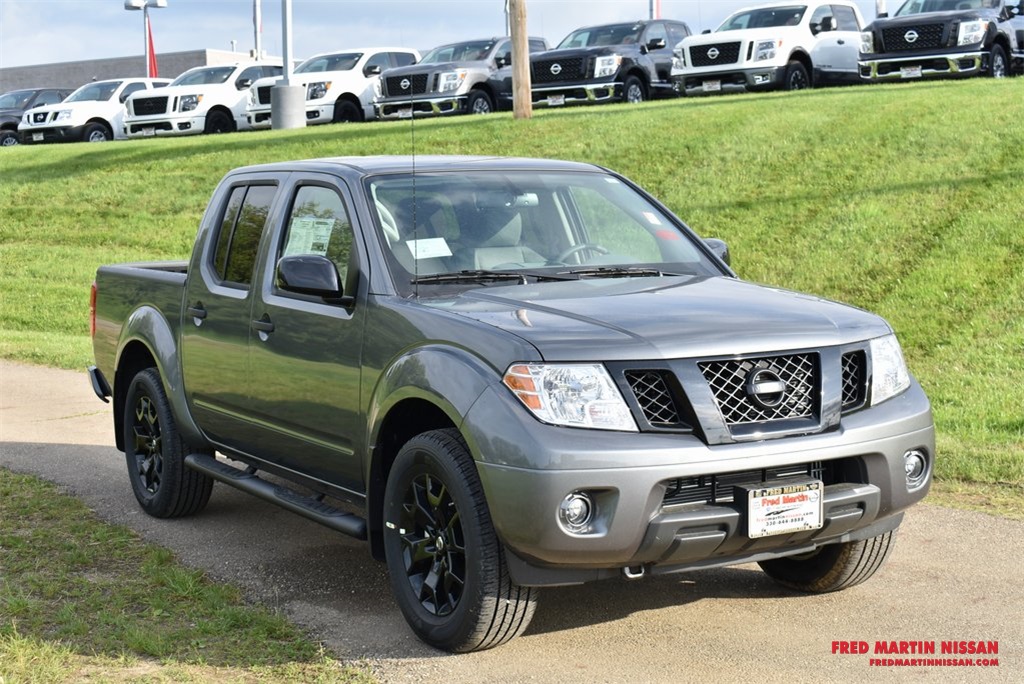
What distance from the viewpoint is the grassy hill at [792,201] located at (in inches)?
429

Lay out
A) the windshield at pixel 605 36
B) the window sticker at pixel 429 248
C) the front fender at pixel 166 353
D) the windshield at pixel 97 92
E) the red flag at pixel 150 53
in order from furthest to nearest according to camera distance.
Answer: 1. the red flag at pixel 150 53
2. the windshield at pixel 97 92
3. the windshield at pixel 605 36
4. the front fender at pixel 166 353
5. the window sticker at pixel 429 248

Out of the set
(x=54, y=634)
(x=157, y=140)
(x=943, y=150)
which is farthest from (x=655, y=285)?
(x=157, y=140)

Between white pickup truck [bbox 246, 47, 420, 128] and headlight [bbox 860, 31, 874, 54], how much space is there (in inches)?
392

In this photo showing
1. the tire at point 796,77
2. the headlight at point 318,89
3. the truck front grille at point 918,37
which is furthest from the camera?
the headlight at point 318,89

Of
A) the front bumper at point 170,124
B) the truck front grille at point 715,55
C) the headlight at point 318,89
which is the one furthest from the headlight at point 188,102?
the truck front grille at point 715,55

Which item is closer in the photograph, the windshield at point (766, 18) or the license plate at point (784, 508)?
the license plate at point (784, 508)

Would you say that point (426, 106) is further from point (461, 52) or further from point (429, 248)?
point (429, 248)

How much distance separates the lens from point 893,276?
12469 millimetres

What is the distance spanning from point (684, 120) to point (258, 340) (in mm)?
14468

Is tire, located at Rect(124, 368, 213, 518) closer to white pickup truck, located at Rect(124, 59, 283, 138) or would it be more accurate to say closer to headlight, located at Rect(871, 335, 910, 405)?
headlight, located at Rect(871, 335, 910, 405)

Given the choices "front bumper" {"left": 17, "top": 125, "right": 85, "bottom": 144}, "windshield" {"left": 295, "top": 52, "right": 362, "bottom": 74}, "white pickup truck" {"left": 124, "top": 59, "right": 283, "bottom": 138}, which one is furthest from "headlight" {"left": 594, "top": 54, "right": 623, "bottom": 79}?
"front bumper" {"left": 17, "top": 125, "right": 85, "bottom": 144}

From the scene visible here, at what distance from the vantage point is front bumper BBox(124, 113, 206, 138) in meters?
29.8

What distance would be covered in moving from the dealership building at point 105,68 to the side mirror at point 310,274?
63.5 metres

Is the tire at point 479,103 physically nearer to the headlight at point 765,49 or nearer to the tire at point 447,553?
the headlight at point 765,49
